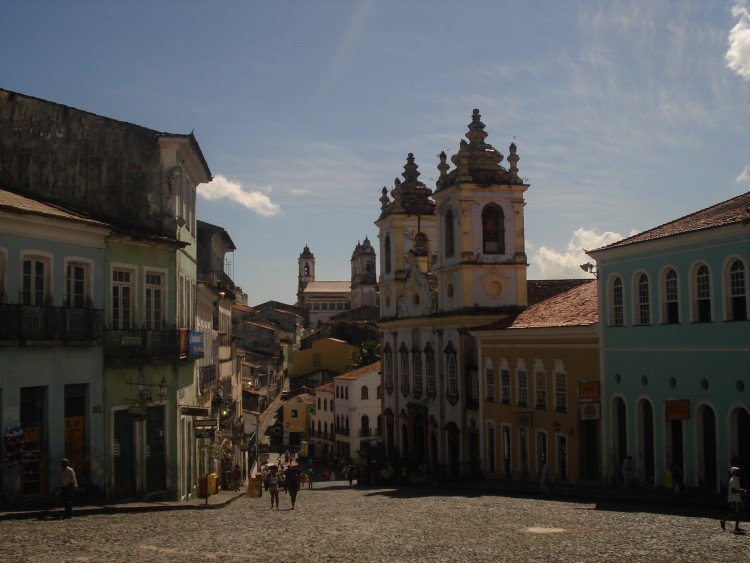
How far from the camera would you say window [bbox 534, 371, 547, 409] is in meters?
35.2

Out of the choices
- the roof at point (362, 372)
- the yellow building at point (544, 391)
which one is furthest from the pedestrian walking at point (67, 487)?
the roof at point (362, 372)

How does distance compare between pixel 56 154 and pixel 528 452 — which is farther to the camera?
pixel 528 452

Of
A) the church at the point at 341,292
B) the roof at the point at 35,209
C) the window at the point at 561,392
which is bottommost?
the window at the point at 561,392

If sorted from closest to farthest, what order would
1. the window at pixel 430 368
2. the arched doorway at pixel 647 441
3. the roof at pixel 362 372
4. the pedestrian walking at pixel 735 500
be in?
the pedestrian walking at pixel 735 500 → the arched doorway at pixel 647 441 → the window at pixel 430 368 → the roof at pixel 362 372

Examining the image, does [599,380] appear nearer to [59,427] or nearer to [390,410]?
[59,427]

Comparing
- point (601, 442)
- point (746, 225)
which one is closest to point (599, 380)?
point (601, 442)

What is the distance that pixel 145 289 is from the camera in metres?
25.4

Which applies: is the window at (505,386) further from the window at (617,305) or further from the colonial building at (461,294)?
the window at (617,305)

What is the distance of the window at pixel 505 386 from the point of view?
38.8 meters

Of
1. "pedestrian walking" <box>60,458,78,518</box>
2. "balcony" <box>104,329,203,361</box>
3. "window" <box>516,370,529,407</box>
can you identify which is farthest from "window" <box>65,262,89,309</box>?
"window" <box>516,370,529,407</box>

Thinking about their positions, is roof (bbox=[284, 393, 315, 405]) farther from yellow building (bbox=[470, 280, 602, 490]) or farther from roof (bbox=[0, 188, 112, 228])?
roof (bbox=[0, 188, 112, 228])

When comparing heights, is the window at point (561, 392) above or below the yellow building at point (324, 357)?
below

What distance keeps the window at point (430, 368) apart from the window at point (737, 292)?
25148 mm

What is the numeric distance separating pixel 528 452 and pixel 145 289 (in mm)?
17619
